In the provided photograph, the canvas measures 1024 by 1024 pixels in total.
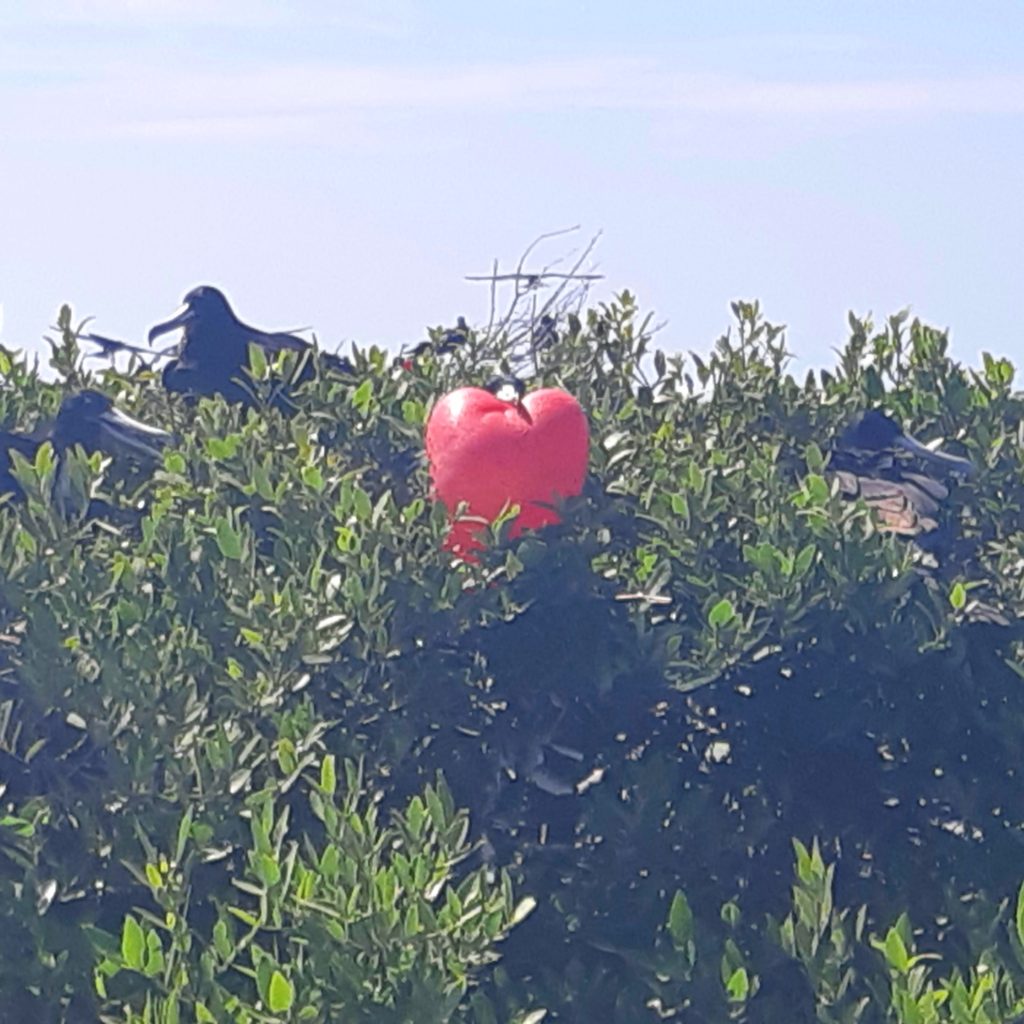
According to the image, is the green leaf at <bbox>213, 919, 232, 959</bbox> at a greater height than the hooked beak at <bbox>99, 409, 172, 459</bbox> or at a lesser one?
lesser

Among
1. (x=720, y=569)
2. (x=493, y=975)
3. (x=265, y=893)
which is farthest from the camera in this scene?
(x=720, y=569)

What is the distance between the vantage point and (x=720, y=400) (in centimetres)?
473

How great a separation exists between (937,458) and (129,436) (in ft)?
5.43

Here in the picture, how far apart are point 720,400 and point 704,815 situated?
4.79 feet

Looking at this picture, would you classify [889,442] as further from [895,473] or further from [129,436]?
[129,436]

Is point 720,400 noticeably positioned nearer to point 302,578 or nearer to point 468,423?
point 468,423

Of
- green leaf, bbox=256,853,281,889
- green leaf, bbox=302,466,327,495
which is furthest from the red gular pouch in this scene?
green leaf, bbox=256,853,281,889

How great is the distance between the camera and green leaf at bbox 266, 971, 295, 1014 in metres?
2.71

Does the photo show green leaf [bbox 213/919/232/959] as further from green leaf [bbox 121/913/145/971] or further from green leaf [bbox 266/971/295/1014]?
green leaf [bbox 266/971/295/1014]

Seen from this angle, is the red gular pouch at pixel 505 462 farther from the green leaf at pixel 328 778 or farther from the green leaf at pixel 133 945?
the green leaf at pixel 133 945

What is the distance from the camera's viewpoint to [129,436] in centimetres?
423

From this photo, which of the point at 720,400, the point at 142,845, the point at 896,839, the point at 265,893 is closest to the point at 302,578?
the point at 142,845

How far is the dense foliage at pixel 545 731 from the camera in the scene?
3199 mm

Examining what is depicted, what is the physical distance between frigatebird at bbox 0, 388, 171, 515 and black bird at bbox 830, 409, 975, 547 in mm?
1414
